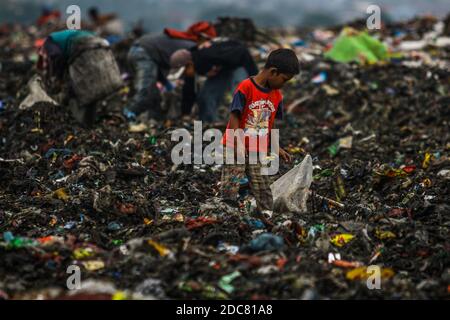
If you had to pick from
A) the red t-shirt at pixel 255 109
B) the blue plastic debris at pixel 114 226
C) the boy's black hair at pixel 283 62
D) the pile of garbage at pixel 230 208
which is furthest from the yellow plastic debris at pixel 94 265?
the boy's black hair at pixel 283 62

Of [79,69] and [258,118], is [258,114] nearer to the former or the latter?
[258,118]

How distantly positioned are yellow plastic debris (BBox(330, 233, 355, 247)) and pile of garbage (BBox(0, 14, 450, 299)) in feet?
0.04

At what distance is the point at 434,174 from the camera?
607 cm

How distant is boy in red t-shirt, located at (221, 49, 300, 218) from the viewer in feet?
15.6

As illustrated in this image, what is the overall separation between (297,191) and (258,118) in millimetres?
636

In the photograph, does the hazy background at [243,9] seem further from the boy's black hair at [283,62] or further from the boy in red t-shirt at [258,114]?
the boy's black hair at [283,62]

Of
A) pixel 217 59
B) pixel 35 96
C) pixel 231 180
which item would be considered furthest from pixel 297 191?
pixel 35 96

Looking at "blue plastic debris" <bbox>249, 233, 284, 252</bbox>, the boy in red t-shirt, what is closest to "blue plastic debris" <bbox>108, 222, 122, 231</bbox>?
the boy in red t-shirt

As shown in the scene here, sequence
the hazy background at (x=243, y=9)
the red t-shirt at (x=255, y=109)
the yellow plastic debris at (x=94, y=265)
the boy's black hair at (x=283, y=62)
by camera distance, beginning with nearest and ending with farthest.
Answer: the yellow plastic debris at (x=94, y=265), the boy's black hair at (x=283, y=62), the red t-shirt at (x=255, y=109), the hazy background at (x=243, y=9)

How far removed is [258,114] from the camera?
16.2 ft

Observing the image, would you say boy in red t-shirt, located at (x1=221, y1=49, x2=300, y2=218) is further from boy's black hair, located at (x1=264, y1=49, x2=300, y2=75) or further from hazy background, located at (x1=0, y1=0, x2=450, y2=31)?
hazy background, located at (x1=0, y1=0, x2=450, y2=31)

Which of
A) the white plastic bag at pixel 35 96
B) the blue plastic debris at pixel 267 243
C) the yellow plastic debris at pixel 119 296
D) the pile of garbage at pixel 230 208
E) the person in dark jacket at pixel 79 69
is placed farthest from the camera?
the white plastic bag at pixel 35 96

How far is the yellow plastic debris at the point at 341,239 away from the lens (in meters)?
4.52
